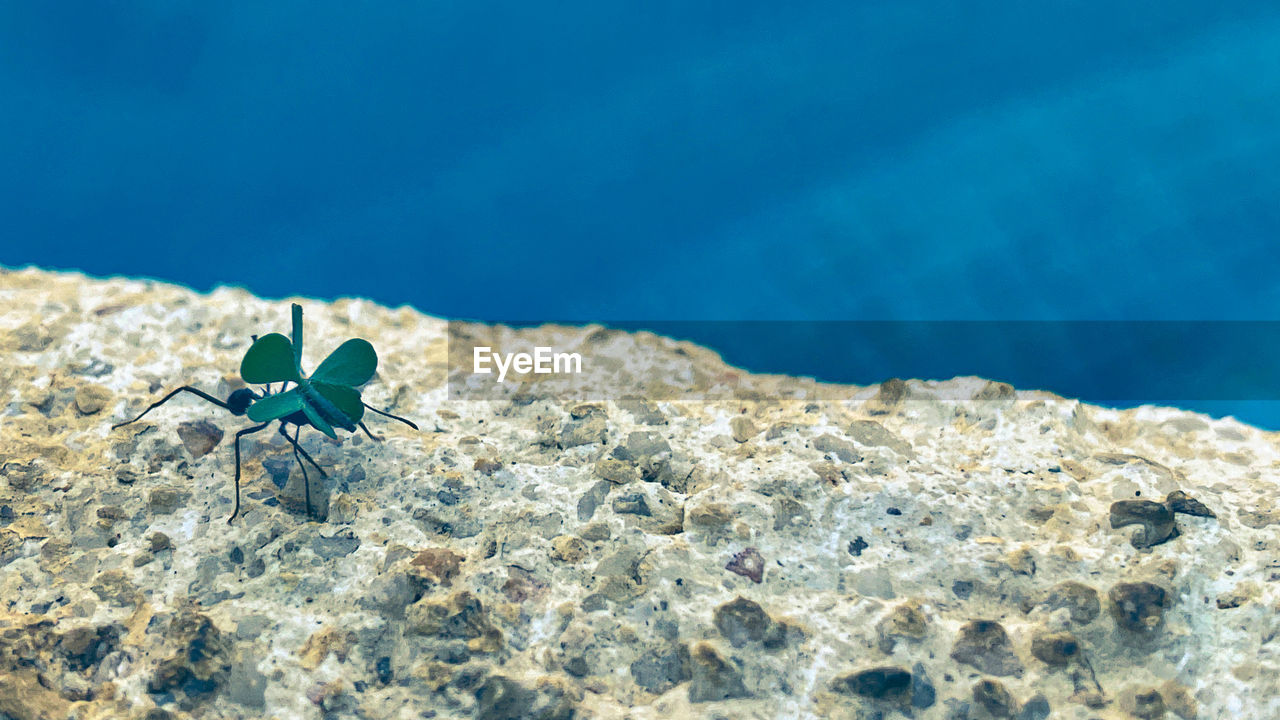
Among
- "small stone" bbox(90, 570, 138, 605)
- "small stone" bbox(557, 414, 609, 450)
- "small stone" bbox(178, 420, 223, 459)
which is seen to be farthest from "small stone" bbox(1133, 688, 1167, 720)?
"small stone" bbox(178, 420, 223, 459)

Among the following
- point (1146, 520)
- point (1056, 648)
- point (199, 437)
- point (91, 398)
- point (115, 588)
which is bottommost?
point (1056, 648)

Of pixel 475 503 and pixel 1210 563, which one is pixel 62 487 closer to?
pixel 475 503

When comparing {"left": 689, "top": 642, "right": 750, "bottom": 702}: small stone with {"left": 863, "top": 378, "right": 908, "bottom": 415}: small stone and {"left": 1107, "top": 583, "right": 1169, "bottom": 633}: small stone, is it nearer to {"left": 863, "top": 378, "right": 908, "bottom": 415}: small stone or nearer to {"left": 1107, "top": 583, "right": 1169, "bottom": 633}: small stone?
{"left": 1107, "top": 583, "right": 1169, "bottom": 633}: small stone

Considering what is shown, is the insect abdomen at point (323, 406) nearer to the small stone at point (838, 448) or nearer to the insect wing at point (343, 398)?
the insect wing at point (343, 398)

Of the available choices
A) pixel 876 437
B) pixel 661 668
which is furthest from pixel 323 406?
pixel 876 437

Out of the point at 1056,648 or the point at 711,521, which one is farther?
the point at 711,521

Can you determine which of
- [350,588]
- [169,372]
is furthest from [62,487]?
[350,588]

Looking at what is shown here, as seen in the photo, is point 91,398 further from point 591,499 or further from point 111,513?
point 591,499
